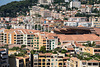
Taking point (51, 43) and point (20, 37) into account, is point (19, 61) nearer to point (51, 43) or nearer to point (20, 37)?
point (51, 43)

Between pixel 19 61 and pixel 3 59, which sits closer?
pixel 3 59

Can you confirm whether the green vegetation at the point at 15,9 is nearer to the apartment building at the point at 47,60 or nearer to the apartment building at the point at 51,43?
the apartment building at the point at 51,43

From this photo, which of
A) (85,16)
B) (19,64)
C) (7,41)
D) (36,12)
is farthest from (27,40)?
(36,12)

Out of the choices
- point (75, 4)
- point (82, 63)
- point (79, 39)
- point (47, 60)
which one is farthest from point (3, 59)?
point (75, 4)

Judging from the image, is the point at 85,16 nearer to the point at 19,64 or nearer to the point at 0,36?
the point at 0,36

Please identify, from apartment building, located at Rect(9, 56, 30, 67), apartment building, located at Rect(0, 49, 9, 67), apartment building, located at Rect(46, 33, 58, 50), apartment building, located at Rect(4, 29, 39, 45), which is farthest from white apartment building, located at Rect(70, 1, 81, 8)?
apartment building, located at Rect(0, 49, 9, 67)
